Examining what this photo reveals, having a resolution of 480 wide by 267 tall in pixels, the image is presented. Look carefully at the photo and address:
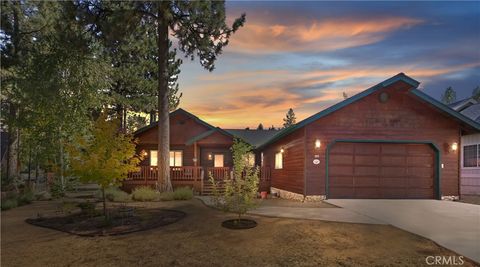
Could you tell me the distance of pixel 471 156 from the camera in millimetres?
20484

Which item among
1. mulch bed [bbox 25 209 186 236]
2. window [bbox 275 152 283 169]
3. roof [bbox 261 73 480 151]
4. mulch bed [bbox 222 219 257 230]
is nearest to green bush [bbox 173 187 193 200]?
mulch bed [bbox 25 209 186 236]

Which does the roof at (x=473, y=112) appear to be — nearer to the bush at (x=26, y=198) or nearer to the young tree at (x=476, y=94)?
the bush at (x=26, y=198)

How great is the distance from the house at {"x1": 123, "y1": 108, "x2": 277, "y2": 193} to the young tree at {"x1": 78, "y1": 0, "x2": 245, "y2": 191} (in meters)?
3.84

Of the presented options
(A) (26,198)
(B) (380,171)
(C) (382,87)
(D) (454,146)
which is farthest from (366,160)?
(A) (26,198)

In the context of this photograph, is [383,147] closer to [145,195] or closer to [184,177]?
[145,195]

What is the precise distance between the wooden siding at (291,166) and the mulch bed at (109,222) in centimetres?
661

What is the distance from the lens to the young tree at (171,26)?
17.5 metres

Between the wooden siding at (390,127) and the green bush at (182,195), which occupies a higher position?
the wooden siding at (390,127)

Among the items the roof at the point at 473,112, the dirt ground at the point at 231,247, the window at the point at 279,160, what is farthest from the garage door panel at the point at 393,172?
the roof at the point at 473,112

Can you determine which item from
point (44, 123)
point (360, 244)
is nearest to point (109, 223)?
point (360, 244)

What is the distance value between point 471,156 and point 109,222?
788 inches

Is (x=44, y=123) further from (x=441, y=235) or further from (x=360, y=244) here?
(x=441, y=235)

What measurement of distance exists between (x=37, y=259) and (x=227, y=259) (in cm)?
414

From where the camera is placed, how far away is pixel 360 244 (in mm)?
7902
